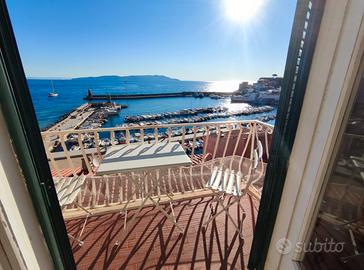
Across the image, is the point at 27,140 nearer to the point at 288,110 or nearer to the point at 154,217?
the point at 288,110

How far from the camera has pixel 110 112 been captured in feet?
92.4

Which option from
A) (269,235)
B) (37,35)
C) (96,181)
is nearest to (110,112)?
(37,35)

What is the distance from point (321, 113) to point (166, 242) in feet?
5.87

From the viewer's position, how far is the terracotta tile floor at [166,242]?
5.48 ft

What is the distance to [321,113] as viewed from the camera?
89cm

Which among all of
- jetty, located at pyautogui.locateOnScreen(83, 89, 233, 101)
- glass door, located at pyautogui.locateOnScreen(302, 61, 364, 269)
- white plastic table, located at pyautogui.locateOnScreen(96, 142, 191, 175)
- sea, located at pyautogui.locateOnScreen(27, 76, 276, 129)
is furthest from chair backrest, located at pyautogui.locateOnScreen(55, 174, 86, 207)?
jetty, located at pyautogui.locateOnScreen(83, 89, 233, 101)

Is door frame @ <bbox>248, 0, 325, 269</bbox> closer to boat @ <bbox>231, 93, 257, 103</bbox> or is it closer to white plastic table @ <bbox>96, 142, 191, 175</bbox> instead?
white plastic table @ <bbox>96, 142, 191, 175</bbox>

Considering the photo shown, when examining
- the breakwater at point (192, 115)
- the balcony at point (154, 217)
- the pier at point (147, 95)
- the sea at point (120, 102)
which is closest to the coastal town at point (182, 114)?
the breakwater at point (192, 115)

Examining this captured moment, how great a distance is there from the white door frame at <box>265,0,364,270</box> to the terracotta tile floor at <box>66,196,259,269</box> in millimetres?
714

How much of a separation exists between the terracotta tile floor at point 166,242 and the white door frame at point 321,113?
28.1 inches

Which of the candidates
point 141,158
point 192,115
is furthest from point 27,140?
point 192,115

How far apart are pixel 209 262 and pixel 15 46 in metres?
2.05

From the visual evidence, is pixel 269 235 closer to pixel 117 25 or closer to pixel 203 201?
pixel 203 201

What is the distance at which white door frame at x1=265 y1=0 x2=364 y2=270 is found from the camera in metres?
0.75
